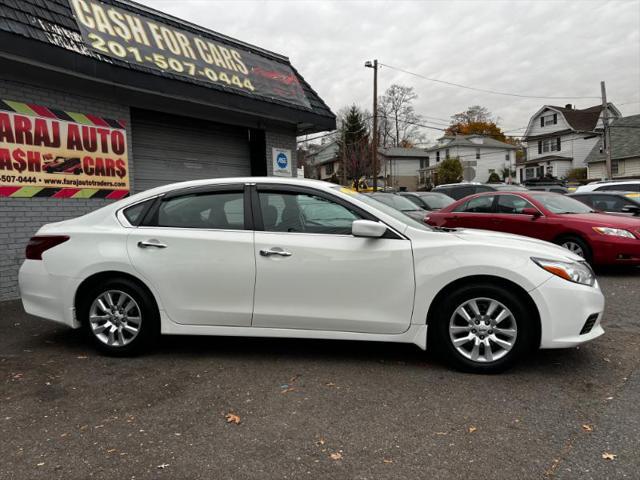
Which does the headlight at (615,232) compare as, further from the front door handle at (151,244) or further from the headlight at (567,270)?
the front door handle at (151,244)

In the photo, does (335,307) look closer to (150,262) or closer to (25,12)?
(150,262)

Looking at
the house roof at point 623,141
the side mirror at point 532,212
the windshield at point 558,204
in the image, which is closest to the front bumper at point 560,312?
the side mirror at point 532,212

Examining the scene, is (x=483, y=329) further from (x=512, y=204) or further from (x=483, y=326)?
(x=512, y=204)

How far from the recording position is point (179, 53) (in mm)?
8211

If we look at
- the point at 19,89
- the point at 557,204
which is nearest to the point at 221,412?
the point at 19,89

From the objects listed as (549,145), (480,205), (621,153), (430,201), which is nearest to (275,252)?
(480,205)

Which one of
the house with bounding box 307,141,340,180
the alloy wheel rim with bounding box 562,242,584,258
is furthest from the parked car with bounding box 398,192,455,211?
the house with bounding box 307,141,340,180

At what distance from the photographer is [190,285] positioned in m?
4.00

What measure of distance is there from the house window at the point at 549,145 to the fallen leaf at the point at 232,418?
5378cm

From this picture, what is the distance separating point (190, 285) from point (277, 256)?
80 cm

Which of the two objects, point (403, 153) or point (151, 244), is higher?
point (403, 153)

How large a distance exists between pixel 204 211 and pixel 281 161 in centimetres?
666

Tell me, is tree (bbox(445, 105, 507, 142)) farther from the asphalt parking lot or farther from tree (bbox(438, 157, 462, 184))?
the asphalt parking lot

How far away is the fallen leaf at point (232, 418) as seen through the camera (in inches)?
119
